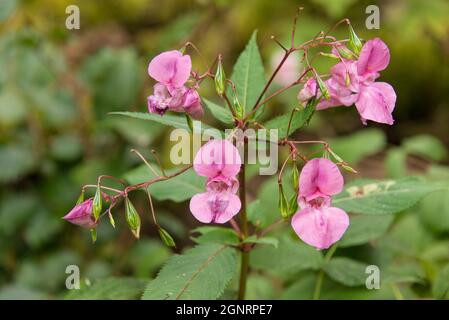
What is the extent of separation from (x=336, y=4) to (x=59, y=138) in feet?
4.14

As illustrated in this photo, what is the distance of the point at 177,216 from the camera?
252 centimetres

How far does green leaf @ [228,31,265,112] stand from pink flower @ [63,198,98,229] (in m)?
0.38

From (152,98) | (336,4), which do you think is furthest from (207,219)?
(336,4)

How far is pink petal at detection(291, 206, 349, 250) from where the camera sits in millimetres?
986

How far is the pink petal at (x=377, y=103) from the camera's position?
1031 millimetres

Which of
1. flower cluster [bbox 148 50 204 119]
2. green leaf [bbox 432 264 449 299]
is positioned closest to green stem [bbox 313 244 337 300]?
green leaf [bbox 432 264 449 299]

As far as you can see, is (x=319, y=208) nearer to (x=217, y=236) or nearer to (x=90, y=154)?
(x=217, y=236)

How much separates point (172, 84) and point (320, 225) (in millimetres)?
333

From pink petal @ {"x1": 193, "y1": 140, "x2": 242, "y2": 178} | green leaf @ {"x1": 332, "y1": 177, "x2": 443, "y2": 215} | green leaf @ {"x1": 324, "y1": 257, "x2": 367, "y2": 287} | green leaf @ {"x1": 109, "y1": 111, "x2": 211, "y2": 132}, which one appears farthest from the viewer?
green leaf @ {"x1": 324, "y1": 257, "x2": 367, "y2": 287}

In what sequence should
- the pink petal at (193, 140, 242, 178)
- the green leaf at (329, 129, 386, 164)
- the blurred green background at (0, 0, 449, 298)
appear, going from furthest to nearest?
the green leaf at (329, 129, 386, 164) → the blurred green background at (0, 0, 449, 298) → the pink petal at (193, 140, 242, 178)

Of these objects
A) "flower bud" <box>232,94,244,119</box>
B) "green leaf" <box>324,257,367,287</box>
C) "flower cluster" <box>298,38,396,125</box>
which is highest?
"flower cluster" <box>298,38,396,125</box>

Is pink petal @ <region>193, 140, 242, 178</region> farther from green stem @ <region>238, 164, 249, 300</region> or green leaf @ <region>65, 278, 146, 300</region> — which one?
green leaf @ <region>65, 278, 146, 300</region>

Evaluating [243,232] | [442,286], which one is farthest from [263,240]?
[442,286]
